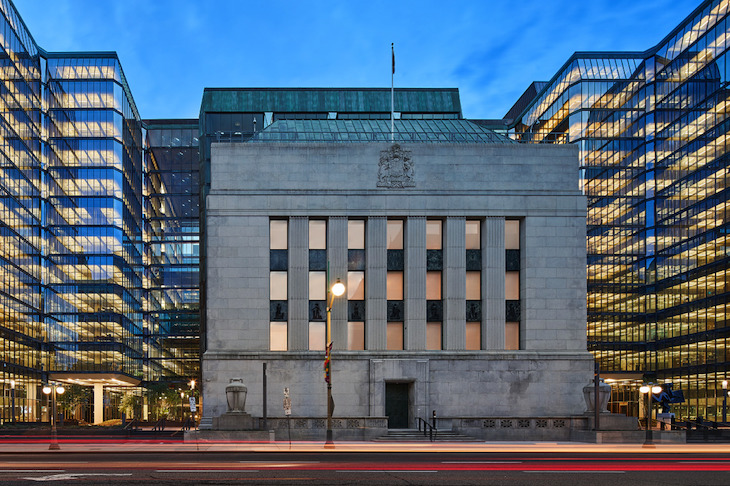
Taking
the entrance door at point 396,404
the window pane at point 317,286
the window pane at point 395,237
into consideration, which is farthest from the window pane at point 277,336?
the window pane at point 395,237

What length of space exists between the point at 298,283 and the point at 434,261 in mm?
9801

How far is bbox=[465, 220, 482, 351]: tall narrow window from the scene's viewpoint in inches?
2036

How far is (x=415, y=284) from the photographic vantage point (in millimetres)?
51469

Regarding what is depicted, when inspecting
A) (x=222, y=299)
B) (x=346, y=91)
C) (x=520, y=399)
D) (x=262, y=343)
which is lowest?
(x=520, y=399)

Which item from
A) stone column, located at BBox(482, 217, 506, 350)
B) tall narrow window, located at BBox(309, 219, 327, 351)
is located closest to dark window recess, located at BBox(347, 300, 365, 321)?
tall narrow window, located at BBox(309, 219, 327, 351)

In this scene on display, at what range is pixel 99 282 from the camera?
100 metres

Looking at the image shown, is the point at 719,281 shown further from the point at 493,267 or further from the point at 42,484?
the point at 42,484

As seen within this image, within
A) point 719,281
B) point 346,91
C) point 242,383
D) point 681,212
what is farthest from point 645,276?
point 242,383

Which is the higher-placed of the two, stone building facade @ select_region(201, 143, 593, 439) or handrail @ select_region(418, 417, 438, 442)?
stone building facade @ select_region(201, 143, 593, 439)

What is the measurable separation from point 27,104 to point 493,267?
69.6 m

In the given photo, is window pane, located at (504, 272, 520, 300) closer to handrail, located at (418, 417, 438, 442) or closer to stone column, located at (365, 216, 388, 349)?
stone column, located at (365, 216, 388, 349)

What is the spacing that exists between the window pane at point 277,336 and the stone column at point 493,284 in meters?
14.0

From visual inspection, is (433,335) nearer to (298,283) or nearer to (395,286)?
(395,286)

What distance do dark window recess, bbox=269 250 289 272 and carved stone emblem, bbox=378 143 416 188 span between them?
852 centimetres
